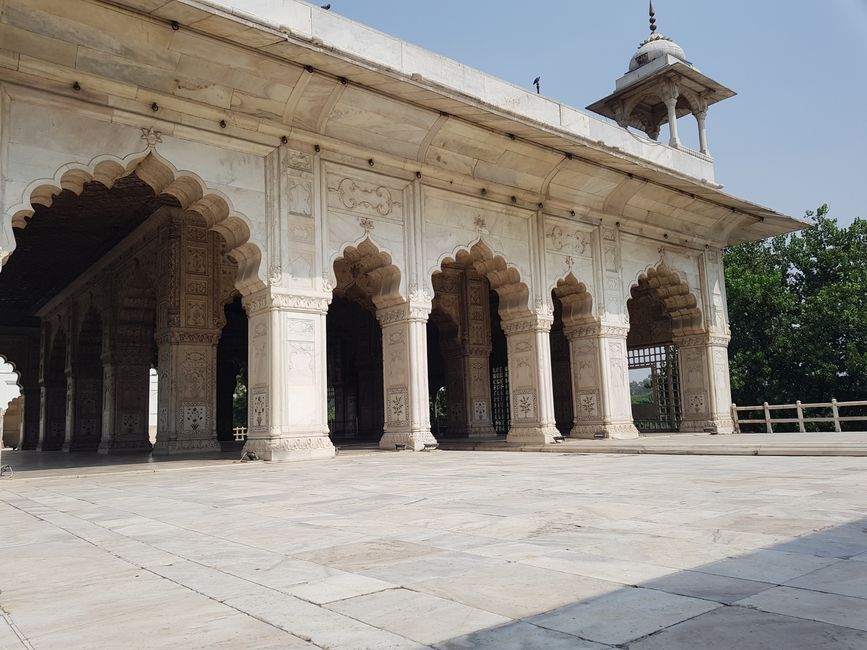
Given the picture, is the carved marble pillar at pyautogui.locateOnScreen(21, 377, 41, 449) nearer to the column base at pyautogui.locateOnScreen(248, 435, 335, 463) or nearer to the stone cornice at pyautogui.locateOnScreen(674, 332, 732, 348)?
the column base at pyautogui.locateOnScreen(248, 435, 335, 463)

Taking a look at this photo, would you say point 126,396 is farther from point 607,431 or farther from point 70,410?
point 607,431

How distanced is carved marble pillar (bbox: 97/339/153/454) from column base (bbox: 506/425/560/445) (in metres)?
7.78

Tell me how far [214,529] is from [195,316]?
10.0 meters

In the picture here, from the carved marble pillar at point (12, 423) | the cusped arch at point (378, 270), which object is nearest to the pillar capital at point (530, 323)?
the cusped arch at point (378, 270)

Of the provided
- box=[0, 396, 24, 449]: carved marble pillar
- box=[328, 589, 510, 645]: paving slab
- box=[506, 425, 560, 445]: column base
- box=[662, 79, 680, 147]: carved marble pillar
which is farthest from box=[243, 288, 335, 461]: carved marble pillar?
box=[0, 396, 24, 449]: carved marble pillar

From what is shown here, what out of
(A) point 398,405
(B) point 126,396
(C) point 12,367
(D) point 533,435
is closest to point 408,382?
(A) point 398,405

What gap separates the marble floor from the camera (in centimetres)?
182

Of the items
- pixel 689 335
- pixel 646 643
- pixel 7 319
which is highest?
→ pixel 7 319

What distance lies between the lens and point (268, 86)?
9.38m

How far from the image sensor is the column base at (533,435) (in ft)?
40.8

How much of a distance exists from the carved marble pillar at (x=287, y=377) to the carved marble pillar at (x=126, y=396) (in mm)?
6244

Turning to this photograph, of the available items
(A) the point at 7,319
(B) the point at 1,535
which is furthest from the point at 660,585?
(A) the point at 7,319

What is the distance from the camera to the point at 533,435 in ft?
41.3

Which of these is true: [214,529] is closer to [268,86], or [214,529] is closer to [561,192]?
A: [268,86]
